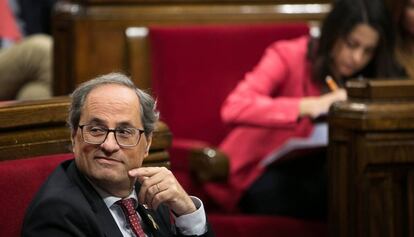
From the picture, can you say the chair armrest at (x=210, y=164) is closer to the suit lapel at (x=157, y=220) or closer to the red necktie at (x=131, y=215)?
the suit lapel at (x=157, y=220)

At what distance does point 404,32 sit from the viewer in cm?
322

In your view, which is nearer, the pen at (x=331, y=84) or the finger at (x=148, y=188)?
the finger at (x=148, y=188)

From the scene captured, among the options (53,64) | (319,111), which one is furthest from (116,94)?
(53,64)

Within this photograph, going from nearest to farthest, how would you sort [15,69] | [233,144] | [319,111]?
[319,111]
[233,144]
[15,69]

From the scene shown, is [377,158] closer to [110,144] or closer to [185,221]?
[185,221]

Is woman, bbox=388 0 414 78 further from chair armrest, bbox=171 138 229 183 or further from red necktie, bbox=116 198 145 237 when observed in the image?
red necktie, bbox=116 198 145 237

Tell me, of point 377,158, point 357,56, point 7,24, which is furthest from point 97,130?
point 7,24

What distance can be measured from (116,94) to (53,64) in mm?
1659

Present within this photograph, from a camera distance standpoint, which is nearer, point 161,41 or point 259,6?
point 161,41

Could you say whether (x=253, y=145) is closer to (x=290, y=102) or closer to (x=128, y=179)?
(x=290, y=102)

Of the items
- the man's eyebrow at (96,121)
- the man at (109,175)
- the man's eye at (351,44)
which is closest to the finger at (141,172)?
the man at (109,175)

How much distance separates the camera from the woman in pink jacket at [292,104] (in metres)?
3.04

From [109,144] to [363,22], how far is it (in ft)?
4.83

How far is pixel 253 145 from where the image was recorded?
320 cm
